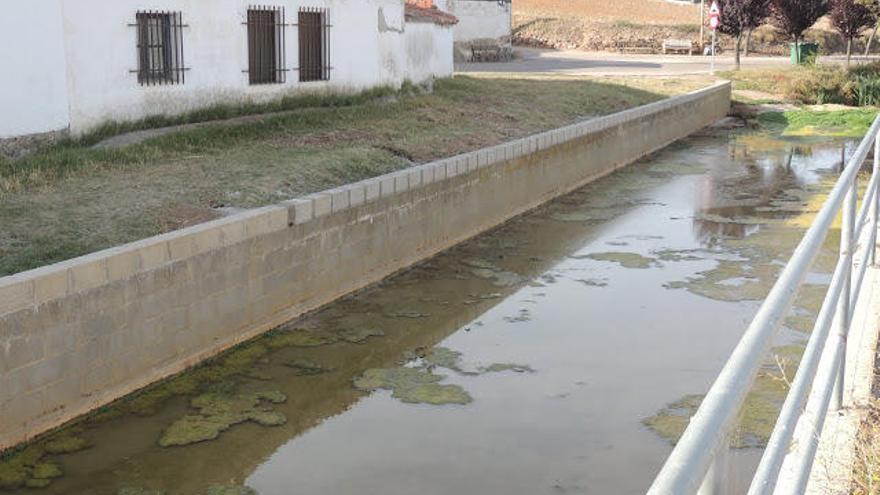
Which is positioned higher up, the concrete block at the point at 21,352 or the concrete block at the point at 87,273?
the concrete block at the point at 87,273

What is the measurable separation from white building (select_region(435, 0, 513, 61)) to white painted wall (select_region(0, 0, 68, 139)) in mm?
25235

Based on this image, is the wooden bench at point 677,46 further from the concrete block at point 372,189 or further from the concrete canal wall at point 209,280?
the concrete block at point 372,189

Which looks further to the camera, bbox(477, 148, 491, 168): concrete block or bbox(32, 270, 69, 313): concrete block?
bbox(477, 148, 491, 168): concrete block

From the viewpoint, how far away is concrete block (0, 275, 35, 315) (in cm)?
639

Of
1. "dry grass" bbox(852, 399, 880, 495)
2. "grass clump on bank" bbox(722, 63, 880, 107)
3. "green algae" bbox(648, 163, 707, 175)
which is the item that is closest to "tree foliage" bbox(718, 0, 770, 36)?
"grass clump on bank" bbox(722, 63, 880, 107)

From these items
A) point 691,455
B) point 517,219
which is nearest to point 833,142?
point 517,219

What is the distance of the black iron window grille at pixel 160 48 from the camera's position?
13047 millimetres

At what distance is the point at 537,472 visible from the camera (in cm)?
649

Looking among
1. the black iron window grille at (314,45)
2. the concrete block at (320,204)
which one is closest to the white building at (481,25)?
the black iron window grille at (314,45)

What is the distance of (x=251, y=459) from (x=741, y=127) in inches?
824

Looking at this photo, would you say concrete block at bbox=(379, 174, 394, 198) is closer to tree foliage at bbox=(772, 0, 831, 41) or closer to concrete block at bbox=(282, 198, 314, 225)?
concrete block at bbox=(282, 198, 314, 225)

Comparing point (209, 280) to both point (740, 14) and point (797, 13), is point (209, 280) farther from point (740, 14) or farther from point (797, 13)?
point (797, 13)

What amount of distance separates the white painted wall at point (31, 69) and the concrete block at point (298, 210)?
3.46 m

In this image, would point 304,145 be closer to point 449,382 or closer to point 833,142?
point 449,382
